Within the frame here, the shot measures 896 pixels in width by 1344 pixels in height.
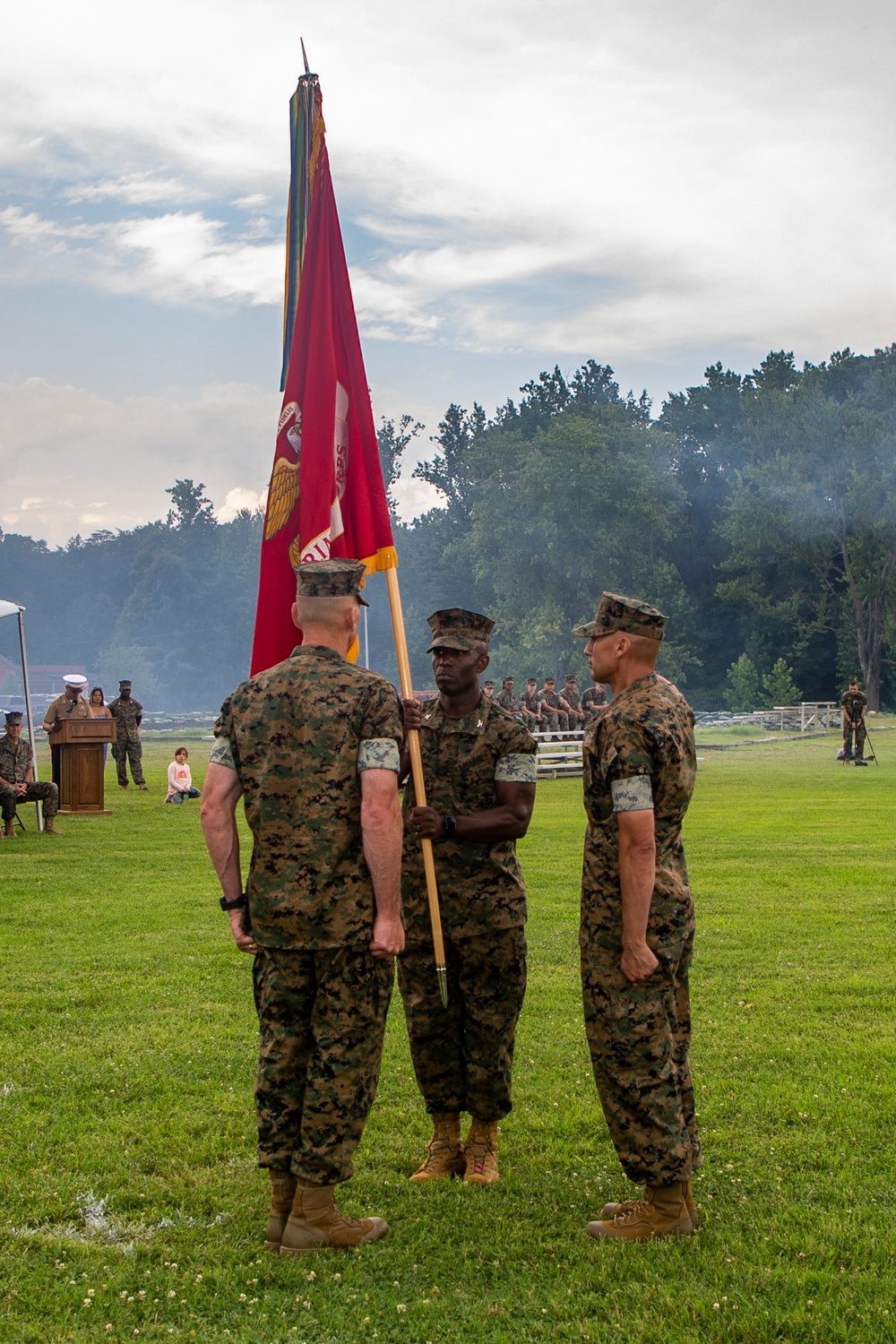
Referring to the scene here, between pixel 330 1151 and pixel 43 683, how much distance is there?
117581mm

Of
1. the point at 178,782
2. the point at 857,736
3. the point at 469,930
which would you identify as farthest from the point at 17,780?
the point at 857,736

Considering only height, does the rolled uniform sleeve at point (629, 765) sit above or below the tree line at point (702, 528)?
below

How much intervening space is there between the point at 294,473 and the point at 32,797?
Result: 11882 mm

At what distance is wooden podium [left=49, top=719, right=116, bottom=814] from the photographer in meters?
18.0

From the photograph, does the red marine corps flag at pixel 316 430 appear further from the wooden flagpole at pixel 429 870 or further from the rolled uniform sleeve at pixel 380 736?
the rolled uniform sleeve at pixel 380 736

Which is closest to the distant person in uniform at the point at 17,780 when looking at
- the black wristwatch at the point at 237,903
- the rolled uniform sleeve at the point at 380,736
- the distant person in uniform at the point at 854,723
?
the black wristwatch at the point at 237,903

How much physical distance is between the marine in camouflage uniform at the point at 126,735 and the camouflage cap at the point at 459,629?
Result: 734 inches

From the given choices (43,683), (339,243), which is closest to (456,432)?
(43,683)

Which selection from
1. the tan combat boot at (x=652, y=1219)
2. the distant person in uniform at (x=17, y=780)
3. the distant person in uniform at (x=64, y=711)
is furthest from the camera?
the distant person in uniform at (x=64, y=711)

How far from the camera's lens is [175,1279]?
3.90 m

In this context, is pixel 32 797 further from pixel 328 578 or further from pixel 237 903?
pixel 328 578

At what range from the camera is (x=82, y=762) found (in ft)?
Result: 60.6

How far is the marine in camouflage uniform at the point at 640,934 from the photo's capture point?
4.16 metres

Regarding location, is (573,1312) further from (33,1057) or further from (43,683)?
(43,683)
